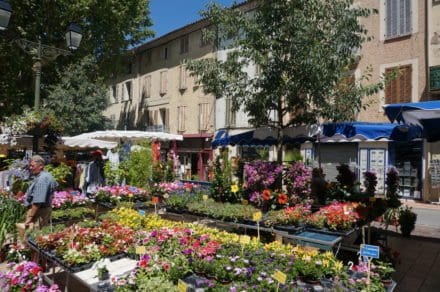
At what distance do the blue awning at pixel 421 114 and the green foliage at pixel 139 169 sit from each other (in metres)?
6.29

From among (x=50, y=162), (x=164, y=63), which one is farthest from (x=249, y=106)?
(x=164, y=63)

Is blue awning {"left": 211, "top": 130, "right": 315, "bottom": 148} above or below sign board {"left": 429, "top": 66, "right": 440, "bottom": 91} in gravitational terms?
below

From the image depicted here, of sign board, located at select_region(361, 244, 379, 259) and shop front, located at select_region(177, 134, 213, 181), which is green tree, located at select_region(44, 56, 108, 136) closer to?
shop front, located at select_region(177, 134, 213, 181)

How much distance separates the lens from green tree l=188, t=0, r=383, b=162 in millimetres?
5895

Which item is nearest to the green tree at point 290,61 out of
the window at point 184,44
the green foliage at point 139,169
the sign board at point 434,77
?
the green foliage at point 139,169

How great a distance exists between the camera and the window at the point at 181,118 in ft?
73.3

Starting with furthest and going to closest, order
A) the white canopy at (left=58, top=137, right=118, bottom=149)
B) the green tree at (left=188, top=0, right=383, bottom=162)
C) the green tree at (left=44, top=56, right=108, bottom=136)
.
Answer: the green tree at (left=44, top=56, right=108, bottom=136) < the white canopy at (left=58, top=137, right=118, bottom=149) < the green tree at (left=188, top=0, right=383, bottom=162)

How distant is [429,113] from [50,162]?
7.11 metres

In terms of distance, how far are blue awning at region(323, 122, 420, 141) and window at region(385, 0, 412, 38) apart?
1138 centimetres

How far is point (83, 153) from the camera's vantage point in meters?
19.4

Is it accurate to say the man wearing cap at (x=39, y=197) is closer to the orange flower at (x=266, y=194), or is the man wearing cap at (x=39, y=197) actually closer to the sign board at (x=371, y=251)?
the orange flower at (x=266, y=194)

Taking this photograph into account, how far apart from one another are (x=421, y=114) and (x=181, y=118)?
19521mm

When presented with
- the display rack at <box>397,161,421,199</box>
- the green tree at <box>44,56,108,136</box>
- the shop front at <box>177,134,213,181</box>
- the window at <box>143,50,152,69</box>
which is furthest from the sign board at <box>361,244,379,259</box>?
the window at <box>143,50,152,69</box>

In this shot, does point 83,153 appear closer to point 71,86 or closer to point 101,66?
point 71,86
